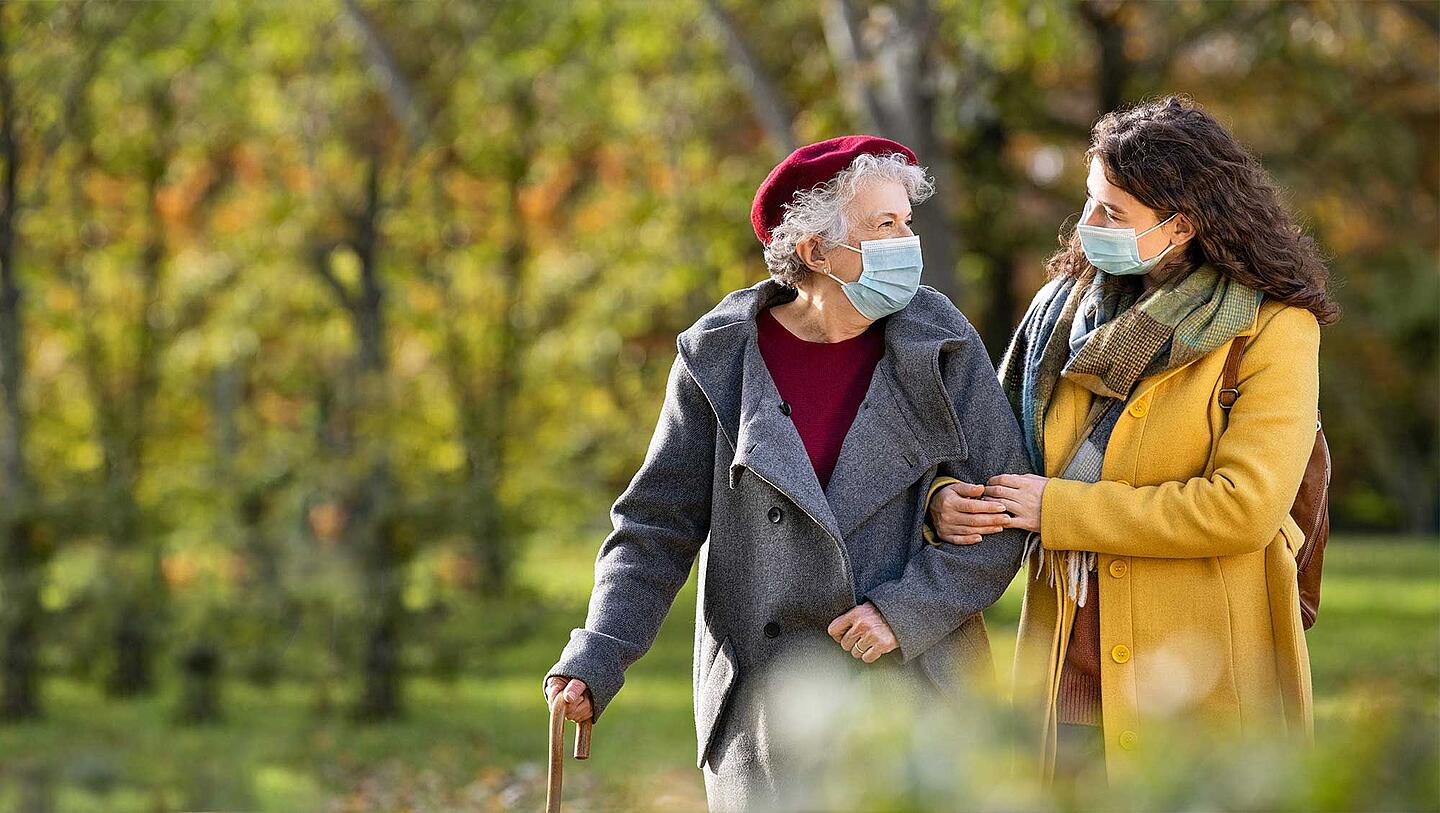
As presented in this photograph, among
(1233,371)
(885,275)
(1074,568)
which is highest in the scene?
(885,275)

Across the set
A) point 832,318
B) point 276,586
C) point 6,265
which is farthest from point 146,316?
point 832,318

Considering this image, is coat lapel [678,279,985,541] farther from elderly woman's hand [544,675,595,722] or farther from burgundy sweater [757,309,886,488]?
elderly woman's hand [544,675,595,722]

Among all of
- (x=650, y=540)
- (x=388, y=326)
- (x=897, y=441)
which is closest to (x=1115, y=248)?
(x=897, y=441)

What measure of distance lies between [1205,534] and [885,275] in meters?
0.74

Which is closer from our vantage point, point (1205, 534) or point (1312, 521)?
point (1205, 534)

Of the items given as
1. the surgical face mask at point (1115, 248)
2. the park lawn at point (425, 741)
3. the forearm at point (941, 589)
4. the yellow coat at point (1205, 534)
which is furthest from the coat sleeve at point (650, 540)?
the park lawn at point (425, 741)

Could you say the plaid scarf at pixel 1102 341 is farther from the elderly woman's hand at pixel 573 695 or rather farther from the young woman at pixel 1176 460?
the elderly woman's hand at pixel 573 695

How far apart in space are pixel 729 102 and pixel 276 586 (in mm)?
6918

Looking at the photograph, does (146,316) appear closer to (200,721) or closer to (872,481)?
(200,721)

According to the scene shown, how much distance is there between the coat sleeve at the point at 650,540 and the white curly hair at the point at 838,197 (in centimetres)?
34

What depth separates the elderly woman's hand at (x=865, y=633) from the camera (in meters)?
3.00

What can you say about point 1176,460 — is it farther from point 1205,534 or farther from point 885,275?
point 885,275

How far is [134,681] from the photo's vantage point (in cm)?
1005

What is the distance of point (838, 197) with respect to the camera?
3105 mm
